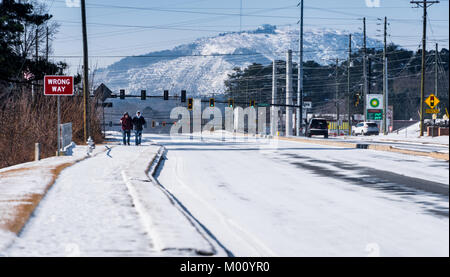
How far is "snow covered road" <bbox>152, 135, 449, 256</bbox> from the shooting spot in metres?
7.48

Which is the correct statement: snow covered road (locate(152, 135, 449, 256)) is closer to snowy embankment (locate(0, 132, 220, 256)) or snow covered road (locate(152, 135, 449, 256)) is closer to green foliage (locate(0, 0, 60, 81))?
snowy embankment (locate(0, 132, 220, 256))

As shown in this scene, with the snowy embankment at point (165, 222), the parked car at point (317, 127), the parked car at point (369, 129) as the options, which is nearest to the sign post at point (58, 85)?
the snowy embankment at point (165, 222)

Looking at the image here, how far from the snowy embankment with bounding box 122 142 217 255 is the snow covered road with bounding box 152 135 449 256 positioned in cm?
38

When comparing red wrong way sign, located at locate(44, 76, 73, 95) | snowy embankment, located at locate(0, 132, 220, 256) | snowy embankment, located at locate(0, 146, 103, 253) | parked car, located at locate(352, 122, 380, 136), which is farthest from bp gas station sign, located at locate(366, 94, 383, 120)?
snowy embankment, located at locate(0, 132, 220, 256)

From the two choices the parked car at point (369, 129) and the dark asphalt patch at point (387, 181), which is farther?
the parked car at point (369, 129)

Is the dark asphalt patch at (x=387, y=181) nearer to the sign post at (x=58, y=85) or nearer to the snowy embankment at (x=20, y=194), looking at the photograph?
the snowy embankment at (x=20, y=194)

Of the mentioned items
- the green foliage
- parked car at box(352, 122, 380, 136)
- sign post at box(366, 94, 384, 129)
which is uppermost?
the green foliage

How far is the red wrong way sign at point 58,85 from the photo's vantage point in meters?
22.5

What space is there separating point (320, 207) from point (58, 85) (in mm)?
14557

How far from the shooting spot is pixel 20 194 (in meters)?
11.8

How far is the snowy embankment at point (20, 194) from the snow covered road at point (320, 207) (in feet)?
8.71

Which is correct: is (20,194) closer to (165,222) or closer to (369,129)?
(165,222)

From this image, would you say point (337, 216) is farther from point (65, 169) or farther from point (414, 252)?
point (65, 169)
